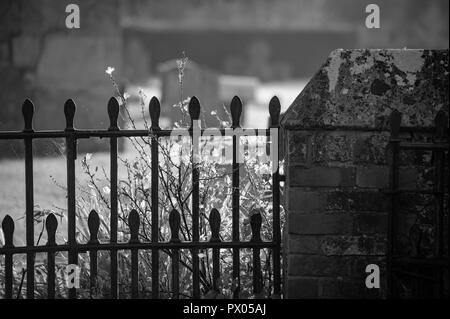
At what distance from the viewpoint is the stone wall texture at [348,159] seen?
3.11 metres

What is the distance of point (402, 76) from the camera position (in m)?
3.12

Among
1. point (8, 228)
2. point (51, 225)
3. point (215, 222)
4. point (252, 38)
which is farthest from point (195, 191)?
point (252, 38)

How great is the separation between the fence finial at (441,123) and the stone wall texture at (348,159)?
0.10 metres

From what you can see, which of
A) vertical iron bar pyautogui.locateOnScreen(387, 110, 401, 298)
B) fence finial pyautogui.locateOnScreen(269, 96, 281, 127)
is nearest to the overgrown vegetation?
fence finial pyautogui.locateOnScreen(269, 96, 281, 127)

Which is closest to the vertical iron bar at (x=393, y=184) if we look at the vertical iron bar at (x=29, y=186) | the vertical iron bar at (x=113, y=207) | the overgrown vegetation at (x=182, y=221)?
the overgrown vegetation at (x=182, y=221)

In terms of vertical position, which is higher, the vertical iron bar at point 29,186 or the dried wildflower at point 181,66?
the dried wildflower at point 181,66

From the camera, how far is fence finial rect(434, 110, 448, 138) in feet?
9.71

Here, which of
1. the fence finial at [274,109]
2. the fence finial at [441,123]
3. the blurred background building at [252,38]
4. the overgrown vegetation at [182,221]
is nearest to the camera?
the fence finial at [441,123]

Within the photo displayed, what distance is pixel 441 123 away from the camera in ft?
9.73

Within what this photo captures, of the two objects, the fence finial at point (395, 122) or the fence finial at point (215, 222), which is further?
the fence finial at point (215, 222)

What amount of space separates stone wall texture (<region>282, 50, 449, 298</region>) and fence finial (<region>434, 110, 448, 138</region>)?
0.34ft

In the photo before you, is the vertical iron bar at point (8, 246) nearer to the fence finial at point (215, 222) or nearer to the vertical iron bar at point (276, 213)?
the fence finial at point (215, 222)

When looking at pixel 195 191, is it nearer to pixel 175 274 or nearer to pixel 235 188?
pixel 235 188

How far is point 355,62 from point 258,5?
2820 cm
